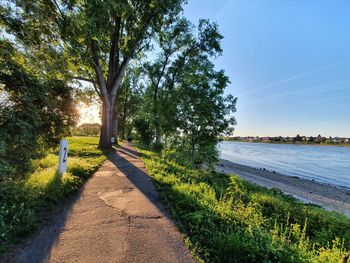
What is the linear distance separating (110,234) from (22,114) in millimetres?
3164

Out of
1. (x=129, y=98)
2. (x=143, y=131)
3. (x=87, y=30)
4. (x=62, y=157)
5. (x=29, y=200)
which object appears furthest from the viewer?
(x=129, y=98)

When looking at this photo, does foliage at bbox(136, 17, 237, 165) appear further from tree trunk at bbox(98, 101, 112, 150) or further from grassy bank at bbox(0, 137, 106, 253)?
grassy bank at bbox(0, 137, 106, 253)

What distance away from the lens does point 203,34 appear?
18.4 metres

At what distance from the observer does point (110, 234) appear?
11.0 feet

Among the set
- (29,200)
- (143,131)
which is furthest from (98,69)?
(143,131)

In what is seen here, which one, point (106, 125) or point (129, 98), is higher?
point (129, 98)

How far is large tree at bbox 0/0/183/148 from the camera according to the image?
6.99m

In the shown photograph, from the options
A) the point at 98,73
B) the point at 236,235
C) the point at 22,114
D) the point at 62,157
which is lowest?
the point at 236,235

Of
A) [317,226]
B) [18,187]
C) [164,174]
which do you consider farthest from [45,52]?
[317,226]

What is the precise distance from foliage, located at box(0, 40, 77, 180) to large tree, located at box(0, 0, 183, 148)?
2158 mm

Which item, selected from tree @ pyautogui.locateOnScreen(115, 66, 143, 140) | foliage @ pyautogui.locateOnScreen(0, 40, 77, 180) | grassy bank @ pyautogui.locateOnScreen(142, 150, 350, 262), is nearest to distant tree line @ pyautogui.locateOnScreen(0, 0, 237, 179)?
foliage @ pyautogui.locateOnScreen(0, 40, 77, 180)

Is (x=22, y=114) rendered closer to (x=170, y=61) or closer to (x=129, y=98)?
(x=170, y=61)

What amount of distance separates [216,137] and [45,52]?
37.4ft

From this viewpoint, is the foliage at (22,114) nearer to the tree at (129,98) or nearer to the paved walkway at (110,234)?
the paved walkway at (110,234)
